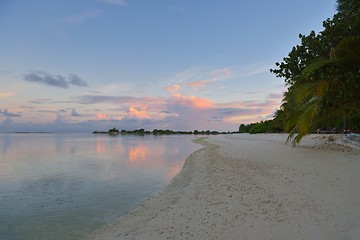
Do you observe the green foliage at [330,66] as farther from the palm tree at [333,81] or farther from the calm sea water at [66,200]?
the calm sea water at [66,200]

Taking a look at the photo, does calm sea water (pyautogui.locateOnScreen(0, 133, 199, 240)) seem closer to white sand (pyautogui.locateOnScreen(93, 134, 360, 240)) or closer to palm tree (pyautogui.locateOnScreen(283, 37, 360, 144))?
white sand (pyautogui.locateOnScreen(93, 134, 360, 240))

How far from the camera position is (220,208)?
20.9ft

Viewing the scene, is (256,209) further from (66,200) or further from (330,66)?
(330,66)

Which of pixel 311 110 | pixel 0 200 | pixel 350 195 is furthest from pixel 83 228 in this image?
pixel 311 110

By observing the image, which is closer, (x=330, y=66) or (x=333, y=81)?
(x=330, y=66)

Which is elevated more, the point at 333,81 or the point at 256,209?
the point at 333,81

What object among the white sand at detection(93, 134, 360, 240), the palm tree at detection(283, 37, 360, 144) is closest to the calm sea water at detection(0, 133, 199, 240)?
Result: the white sand at detection(93, 134, 360, 240)

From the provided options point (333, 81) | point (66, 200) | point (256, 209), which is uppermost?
point (333, 81)

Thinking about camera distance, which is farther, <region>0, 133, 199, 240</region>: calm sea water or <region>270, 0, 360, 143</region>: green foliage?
<region>270, 0, 360, 143</region>: green foliage

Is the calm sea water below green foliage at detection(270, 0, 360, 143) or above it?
below

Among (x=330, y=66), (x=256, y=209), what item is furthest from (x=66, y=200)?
(x=330, y=66)

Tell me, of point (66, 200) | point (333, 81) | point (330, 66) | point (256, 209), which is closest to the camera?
point (256, 209)

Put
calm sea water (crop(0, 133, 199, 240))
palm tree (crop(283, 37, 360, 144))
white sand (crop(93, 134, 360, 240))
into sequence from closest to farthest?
white sand (crop(93, 134, 360, 240)) → calm sea water (crop(0, 133, 199, 240)) → palm tree (crop(283, 37, 360, 144))

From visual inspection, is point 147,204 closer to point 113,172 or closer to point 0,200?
point 0,200
